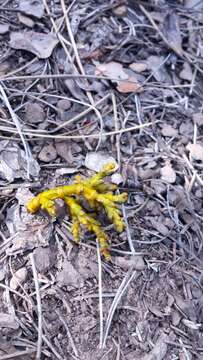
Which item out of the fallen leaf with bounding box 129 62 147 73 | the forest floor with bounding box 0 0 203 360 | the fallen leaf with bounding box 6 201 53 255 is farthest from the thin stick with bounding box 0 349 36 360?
the fallen leaf with bounding box 129 62 147 73

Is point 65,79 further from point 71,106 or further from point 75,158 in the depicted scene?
point 75,158

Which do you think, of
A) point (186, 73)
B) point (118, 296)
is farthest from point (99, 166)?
point (186, 73)

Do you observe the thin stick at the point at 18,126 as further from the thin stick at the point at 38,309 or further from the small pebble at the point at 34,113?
the thin stick at the point at 38,309

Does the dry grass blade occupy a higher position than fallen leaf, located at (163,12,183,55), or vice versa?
fallen leaf, located at (163,12,183,55)

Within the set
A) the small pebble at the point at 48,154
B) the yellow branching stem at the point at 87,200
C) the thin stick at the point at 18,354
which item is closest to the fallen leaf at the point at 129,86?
the small pebble at the point at 48,154

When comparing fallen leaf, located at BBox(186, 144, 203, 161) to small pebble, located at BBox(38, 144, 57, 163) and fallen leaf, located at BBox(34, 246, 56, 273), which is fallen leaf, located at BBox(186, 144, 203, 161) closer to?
small pebble, located at BBox(38, 144, 57, 163)

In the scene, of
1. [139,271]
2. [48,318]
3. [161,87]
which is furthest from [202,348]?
[161,87]
